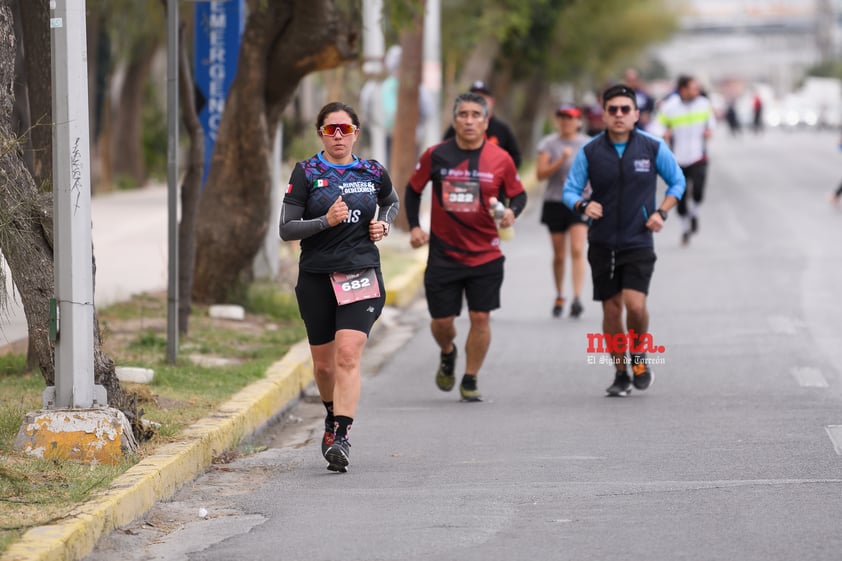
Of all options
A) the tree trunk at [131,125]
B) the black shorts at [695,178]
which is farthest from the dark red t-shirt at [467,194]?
the tree trunk at [131,125]

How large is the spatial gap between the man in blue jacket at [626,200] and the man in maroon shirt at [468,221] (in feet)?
1.61

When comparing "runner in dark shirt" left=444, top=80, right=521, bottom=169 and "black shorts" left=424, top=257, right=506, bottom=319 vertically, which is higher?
"runner in dark shirt" left=444, top=80, right=521, bottom=169

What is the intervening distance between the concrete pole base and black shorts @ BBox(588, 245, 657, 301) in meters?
3.83

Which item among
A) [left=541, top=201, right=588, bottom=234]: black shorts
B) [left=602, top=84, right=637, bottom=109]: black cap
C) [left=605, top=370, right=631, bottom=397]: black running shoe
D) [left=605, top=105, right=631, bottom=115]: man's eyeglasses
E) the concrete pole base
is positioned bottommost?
[left=605, top=370, right=631, bottom=397]: black running shoe

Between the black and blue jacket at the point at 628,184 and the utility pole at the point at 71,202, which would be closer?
the utility pole at the point at 71,202

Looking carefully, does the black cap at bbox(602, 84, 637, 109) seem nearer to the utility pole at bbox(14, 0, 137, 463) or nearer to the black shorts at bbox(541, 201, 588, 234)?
the utility pole at bbox(14, 0, 137, 463)

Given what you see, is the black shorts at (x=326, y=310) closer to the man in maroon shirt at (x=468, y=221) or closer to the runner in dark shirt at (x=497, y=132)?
the man in maroon shirt at (x=468, y=221)

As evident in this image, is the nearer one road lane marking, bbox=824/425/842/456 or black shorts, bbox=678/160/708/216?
road lane marking, bbox=824/425/842/456

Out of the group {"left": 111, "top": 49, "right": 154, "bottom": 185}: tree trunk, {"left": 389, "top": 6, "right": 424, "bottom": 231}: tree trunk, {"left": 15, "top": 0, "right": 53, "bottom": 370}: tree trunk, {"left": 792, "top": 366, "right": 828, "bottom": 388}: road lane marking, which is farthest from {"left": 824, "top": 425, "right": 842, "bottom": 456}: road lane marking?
{"left": 111, "top": 49, "right": 154, "bottom": 185}: tree trunk

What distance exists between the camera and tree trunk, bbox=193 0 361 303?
12320mm

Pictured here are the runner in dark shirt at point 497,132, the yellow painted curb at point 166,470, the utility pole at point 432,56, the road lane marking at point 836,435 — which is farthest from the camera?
the utility pole at point 432,56

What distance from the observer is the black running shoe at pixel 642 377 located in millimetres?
10039

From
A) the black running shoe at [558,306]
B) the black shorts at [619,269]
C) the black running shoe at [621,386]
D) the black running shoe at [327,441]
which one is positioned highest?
the black shorts at [619,269]

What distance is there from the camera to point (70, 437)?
730 centimetres
